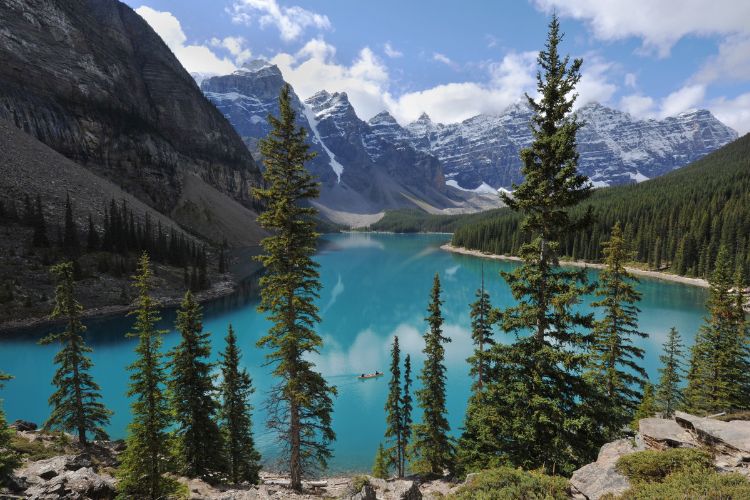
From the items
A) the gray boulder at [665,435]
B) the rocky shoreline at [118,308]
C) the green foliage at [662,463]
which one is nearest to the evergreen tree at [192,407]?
the green foliage at [662,463]

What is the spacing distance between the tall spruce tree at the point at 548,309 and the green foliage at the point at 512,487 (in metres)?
2.09

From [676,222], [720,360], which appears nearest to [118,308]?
[720,360]

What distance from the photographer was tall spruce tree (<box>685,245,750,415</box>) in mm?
19875

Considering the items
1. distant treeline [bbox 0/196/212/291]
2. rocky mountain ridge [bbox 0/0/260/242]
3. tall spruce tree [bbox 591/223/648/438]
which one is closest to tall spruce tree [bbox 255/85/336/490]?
tall spruce tree [bbox 591/223/648/438]

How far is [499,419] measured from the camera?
1234 cm

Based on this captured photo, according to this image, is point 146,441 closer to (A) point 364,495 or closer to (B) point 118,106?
(A) point 364,495

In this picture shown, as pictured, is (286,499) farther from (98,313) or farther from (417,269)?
(417,269)

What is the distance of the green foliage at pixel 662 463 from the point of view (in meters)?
8.29

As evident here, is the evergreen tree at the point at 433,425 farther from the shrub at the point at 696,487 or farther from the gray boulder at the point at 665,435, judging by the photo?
the shrub at the point at 696,487

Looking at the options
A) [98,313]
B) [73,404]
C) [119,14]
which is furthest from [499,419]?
[119,14]

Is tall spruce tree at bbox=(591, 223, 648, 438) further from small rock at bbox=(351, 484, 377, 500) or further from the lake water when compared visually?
the lake water

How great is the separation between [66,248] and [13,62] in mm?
77988

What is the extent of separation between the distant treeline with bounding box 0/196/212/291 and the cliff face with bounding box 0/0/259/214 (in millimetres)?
47311

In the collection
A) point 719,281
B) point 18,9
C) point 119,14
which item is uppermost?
point 119,14
